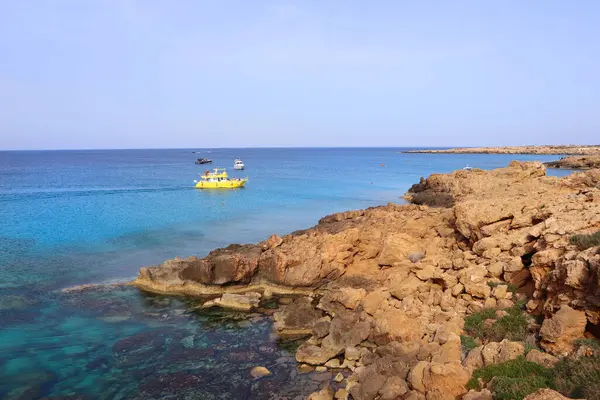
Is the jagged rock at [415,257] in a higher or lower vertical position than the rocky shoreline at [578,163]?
lower

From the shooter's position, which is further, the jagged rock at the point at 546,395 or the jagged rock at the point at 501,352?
the jagged rock at the point at 501,352

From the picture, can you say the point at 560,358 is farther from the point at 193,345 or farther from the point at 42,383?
the point at 42,383

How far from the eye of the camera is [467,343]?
1312cm

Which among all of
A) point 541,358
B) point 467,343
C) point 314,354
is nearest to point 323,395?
point 314,354

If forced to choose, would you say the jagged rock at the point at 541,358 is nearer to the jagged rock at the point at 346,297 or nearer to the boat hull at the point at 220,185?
the jagged rock at the point at 346,297

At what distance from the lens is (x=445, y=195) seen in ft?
125

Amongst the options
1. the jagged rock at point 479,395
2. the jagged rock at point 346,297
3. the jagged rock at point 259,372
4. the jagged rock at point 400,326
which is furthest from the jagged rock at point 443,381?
the jagged rock at point 346,297

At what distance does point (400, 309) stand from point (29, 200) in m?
52.4

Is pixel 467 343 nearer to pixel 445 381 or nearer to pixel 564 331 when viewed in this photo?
pixel 564 331

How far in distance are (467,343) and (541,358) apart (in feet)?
8.60

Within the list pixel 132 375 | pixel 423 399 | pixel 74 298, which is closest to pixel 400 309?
pixel 423 399

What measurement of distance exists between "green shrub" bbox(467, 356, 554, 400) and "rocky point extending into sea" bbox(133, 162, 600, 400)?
30 millimetres

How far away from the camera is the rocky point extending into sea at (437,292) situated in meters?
10.9

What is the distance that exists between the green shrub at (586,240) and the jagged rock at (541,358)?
4.00m
